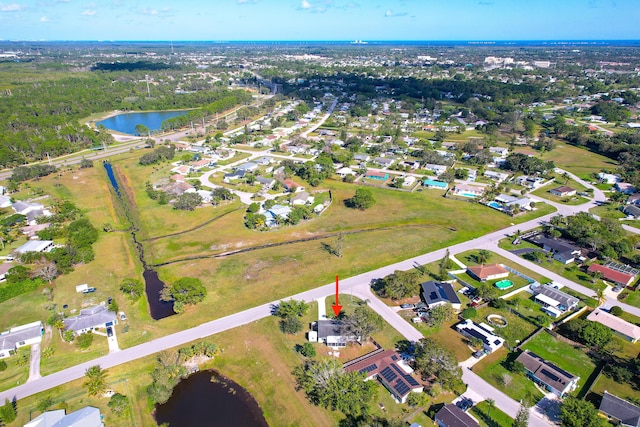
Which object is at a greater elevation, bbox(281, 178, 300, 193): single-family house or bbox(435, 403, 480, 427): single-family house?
bbox(435, 403, 480, 427): single-family house

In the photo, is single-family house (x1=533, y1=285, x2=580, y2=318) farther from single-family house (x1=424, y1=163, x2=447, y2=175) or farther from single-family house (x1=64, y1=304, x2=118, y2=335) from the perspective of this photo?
single-family house (x1=64, y1=304, x2=118, y2=335)

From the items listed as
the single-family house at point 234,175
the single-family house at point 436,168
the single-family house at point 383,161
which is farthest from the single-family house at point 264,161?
the single-family house at point 436,168

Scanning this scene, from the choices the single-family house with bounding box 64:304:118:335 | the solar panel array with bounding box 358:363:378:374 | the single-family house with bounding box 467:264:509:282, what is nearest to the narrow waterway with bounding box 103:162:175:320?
the single-family house with bounding box 64:304:118:335

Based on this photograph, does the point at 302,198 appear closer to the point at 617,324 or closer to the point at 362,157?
the point at 362,157

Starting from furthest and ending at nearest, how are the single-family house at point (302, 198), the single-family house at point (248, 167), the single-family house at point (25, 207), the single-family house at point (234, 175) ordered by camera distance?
1. the single-family house at point (248, 167)
2. the single-family house at point (234, 175)
3. the single-family house at point (302, 198)
4. the single-family house at point (25, 207)

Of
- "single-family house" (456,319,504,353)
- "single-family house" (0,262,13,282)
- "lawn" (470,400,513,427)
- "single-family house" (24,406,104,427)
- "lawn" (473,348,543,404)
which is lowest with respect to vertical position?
"lawn" (473,348,543,404)

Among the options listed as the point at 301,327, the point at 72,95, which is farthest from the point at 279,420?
the point at 72,95

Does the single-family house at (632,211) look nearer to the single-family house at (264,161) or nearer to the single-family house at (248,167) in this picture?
the single-family house at (264,161)
